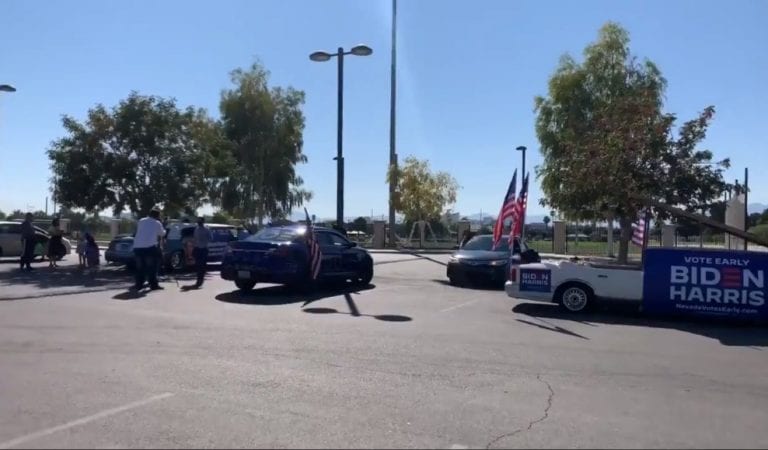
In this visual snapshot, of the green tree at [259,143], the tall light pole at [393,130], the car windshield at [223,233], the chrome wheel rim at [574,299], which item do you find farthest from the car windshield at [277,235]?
the green tree at [259,143]

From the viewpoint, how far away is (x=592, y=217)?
71.7 feet

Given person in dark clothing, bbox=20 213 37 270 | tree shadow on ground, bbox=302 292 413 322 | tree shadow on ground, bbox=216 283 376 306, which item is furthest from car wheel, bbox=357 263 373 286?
person in dark clothing, bbox=20 213 37 270

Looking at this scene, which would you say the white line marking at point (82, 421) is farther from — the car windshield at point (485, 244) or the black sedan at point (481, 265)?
the car windshield at point (485, 244)

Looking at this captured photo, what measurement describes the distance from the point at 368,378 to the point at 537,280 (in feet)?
20.5

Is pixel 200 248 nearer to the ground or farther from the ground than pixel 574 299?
farther from the ground

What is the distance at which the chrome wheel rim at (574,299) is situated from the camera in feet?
40.3

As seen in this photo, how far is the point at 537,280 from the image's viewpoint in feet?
40.9

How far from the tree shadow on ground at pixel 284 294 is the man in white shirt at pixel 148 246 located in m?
1.79

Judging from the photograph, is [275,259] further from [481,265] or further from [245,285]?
[481,265]

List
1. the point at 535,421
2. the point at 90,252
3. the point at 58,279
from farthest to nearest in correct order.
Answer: the point at 90,252
the point at 58,279
the point at 535,421

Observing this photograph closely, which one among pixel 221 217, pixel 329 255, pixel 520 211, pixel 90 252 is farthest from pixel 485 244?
pixel 221 217

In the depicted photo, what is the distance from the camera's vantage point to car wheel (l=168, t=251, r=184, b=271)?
20234 mm

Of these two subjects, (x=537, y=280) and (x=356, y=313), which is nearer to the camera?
(x=356, y=313)

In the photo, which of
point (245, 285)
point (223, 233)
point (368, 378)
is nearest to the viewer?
point (368, 378)
